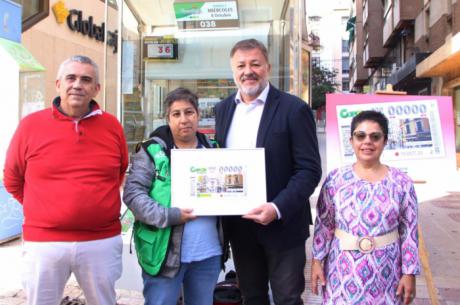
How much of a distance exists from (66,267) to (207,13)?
6.56 metres

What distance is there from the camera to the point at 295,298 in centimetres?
258

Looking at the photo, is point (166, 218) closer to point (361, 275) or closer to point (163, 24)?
point (361, 275)

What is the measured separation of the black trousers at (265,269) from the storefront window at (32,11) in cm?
1151

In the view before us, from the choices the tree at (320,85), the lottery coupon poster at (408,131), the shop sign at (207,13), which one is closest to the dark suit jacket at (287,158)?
the lottery coupon poster at (408,131)

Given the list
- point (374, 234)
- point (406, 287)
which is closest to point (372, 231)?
point (374, 234)

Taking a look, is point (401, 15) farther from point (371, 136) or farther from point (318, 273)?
point (318, 273)

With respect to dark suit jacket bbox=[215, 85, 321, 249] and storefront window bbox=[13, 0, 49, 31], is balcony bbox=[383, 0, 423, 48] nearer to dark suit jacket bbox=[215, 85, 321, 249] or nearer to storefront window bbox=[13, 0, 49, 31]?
storefront window bbox=[13, 0, 49, 31]

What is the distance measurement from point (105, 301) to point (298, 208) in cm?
115

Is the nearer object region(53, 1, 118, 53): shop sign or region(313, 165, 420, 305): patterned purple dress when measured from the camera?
region(313, 165, 420, 305): patterned purple dress

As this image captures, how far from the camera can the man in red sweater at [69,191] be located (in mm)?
2266

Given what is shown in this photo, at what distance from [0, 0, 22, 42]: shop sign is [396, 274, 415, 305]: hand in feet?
18.0

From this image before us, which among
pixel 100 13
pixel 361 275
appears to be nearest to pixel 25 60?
pixel 361 275

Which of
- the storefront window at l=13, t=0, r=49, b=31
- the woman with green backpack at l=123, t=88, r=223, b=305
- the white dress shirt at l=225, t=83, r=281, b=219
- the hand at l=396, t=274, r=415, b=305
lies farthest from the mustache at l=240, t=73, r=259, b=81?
the storefront window at l=13, t=0, r=49, b=31

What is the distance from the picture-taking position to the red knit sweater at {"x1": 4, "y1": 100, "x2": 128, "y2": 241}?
7.43 ft
